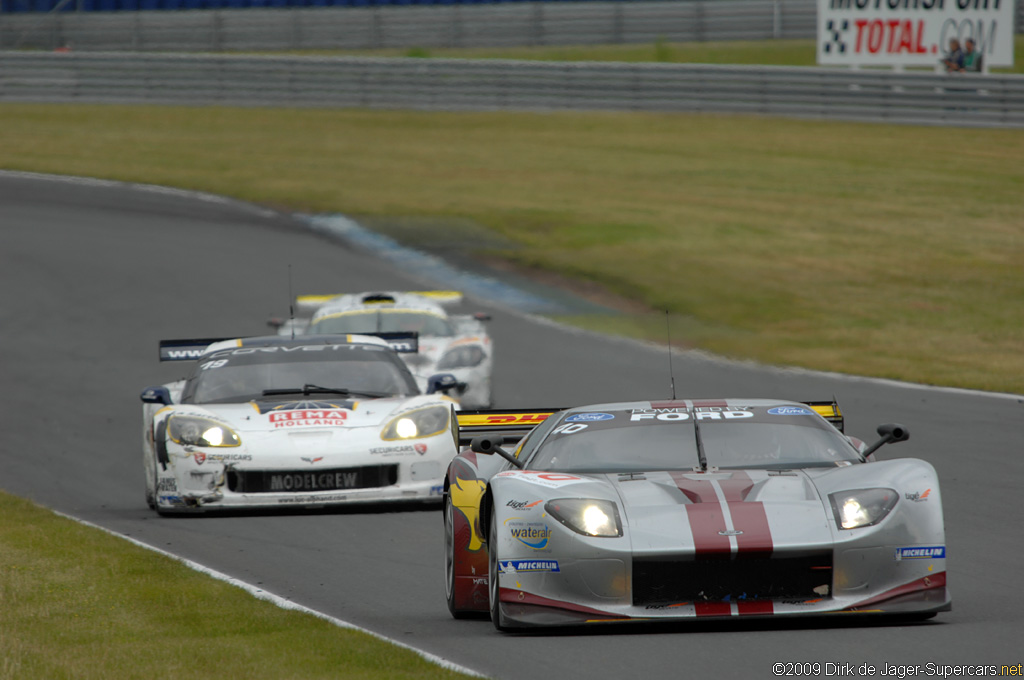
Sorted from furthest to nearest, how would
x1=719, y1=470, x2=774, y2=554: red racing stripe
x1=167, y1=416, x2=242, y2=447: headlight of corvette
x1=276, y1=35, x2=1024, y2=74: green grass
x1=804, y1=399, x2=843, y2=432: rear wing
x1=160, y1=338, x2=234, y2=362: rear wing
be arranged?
1. x1=276, y1=35, x2=1024, y2=74: green grass
2. x1=160, y1=338, x2=234, y2=362: rear wing
3. x1=167, y1=416, x2=242, y2=447: headlight of corvette
4. x1=804, y1=399, x2=843, y2=432: rear wing
5. x1=719, y1=470, x2=774, y2=554: red racing stripe

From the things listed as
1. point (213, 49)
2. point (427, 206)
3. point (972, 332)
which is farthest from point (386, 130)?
point (972, 332)

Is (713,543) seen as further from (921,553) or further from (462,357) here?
(462,357)

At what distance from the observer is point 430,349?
1550 cm

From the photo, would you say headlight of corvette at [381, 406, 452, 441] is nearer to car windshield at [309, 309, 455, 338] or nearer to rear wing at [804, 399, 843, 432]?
rear wing at [804, 399, 843, 432]

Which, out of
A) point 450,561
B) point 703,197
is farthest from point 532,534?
Answer: point 703,197

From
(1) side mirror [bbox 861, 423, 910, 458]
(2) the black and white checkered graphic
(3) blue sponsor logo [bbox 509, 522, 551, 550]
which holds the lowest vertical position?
(3) blue sponsor logo [bbox 509, 522, 551, 550]

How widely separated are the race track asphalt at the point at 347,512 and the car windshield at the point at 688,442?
807 millimetres

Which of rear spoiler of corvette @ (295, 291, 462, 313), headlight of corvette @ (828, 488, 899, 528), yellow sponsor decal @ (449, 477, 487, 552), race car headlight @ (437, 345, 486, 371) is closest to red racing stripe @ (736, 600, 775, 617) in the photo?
headlight of corvette @ (828, 488, 899, 528)

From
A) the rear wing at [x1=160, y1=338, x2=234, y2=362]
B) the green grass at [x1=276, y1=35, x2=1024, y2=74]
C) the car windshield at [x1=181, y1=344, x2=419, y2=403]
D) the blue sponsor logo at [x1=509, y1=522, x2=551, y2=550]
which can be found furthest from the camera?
the green grass at [x1=276, y1=35, x2=1024, y2=74]

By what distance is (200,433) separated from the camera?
409 inches

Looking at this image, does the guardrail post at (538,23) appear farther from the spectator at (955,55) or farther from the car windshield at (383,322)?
the car windshield at (383,322)

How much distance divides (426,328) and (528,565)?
1027cm

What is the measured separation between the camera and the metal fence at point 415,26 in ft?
150

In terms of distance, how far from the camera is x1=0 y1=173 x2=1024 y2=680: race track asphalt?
574 centimetres
